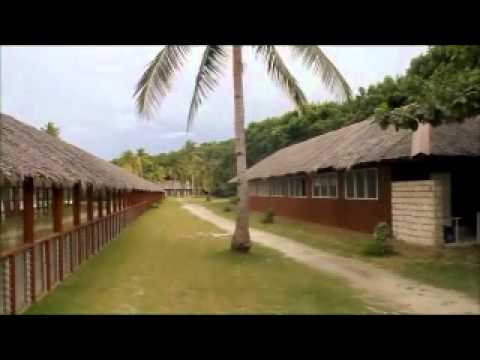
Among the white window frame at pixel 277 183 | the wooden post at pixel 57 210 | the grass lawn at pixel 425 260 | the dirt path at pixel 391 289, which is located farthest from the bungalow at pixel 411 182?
the white window frame at pixel 277 183

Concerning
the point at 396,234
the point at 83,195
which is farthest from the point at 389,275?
the point at 83,195

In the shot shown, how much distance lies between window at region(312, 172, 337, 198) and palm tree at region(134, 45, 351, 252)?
301 inches

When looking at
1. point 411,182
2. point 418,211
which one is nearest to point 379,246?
point 418,211

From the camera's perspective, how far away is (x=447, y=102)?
802 cm

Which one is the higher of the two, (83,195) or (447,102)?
(447,102)

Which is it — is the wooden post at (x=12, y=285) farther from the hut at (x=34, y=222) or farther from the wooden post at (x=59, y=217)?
the wooden post at (x=59, y=217)

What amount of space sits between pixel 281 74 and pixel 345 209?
760 centimetres

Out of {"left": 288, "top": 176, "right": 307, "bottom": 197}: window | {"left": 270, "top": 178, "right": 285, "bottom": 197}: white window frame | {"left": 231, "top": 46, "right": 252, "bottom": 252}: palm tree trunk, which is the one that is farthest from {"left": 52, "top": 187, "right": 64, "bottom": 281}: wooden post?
{"left": 270, "top": 178, "right": 285, "bottom": 197}: white window frame

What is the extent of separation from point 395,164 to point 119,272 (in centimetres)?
871

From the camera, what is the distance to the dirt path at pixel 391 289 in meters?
6.64

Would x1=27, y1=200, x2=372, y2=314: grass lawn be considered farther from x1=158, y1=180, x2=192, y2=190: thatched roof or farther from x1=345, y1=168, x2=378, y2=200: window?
x1=158, y1=180, x2=192, y2=190: thatched roof

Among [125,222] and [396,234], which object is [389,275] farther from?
[125,222]

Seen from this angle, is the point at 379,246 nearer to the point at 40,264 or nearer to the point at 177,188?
the point at 40,264

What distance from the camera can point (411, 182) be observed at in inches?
513
